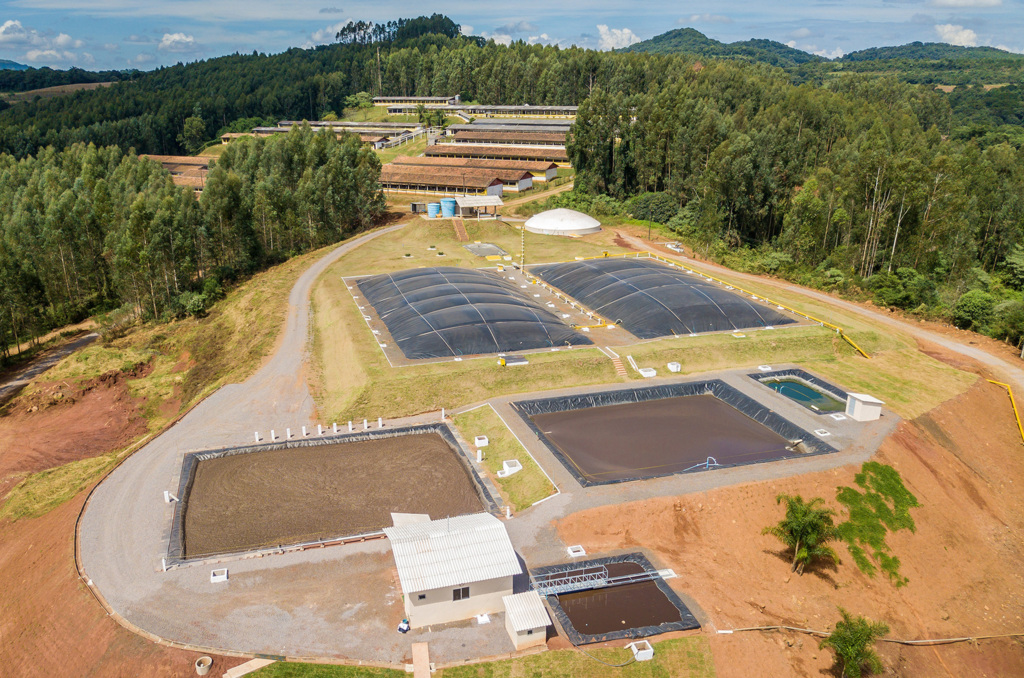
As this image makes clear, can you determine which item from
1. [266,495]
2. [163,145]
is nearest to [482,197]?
[266,495]

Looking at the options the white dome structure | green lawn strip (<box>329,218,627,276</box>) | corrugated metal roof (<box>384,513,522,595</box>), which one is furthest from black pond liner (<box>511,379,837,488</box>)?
the white dome structure

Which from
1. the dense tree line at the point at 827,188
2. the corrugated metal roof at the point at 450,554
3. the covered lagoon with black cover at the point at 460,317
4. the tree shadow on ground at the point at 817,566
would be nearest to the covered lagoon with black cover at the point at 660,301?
the covered lagoon with black cover at the point at 460,317

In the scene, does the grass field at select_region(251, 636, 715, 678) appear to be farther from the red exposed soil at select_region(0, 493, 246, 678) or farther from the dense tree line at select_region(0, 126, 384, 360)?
the dense tree line at select_region(0, 126, 384, 360)

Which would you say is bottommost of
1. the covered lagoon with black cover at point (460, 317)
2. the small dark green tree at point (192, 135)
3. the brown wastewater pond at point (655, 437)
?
the brown wastewater pond at point (655, 437)

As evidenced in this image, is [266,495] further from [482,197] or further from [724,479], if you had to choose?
[482,197]

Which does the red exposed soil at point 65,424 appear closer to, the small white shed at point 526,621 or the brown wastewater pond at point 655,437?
the brown wastewater pond at point 655,437

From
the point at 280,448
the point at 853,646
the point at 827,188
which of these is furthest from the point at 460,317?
the point at 827,188

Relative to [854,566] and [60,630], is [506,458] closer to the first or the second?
[854,566]

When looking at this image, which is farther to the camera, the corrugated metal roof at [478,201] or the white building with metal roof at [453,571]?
the corrugated metal roof at [478,201]
